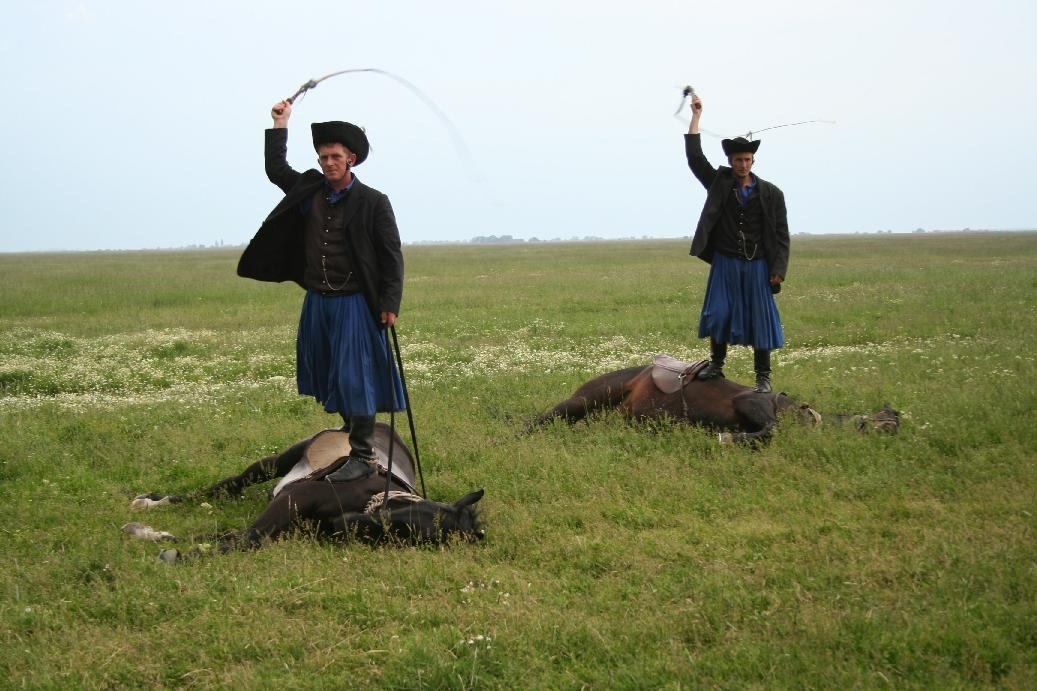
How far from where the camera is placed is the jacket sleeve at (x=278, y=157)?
22.6ft

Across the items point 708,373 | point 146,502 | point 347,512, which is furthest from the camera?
point 708,373

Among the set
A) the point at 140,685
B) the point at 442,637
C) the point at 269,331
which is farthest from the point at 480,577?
the point at 269,331

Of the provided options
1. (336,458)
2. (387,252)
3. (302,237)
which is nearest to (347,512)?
(336,458)

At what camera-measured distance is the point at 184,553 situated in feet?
19.2

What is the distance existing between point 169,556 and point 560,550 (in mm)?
2341

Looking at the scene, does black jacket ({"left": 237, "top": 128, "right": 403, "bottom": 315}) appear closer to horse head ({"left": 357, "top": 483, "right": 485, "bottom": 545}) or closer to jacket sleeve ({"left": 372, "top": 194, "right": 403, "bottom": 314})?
jacket sleeve ({"left": 372, "top": 194, "right": 403, "bottom": 314})

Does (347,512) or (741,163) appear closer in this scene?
(347,512)

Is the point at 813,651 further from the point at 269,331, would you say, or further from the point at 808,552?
the point at 269,331

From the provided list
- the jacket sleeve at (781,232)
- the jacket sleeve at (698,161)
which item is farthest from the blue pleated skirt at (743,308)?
the jacket sleeve at (698,161)

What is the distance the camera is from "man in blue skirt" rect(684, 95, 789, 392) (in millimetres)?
9062

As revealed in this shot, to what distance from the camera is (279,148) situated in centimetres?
691

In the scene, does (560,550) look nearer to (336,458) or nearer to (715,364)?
(336,458)

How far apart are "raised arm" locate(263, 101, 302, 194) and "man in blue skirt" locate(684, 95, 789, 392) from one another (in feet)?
13.0

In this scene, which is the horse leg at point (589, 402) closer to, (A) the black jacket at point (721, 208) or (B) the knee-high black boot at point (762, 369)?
(B) the knee-high black boot at point (762, 369)
